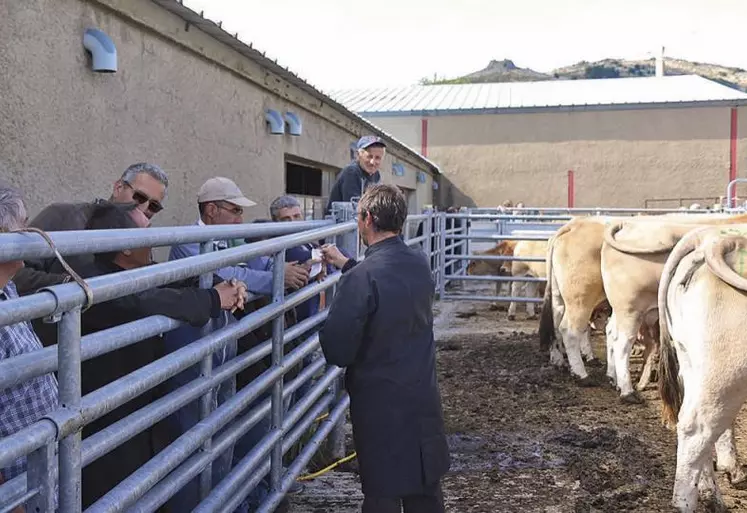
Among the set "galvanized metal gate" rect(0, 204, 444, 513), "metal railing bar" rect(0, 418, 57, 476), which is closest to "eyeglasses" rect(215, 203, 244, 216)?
"galvanized metal gate" rect(0, 204, 444, 513)

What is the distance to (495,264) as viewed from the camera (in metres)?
12.6

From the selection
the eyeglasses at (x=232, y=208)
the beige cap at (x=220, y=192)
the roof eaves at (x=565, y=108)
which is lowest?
the eyeglasses at (x=232, y=208)

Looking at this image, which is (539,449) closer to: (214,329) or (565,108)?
(214,329)

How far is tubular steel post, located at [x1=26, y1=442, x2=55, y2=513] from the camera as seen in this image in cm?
149

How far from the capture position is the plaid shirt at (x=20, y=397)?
70.8 inches

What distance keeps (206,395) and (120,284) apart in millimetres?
871

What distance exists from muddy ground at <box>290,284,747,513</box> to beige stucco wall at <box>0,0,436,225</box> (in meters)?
2.29

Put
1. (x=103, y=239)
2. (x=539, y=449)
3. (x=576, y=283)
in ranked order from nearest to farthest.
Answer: (x=103, y=239) → (x=539, y=449) → (x=576, y=283)

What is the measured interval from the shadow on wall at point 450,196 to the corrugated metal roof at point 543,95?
2586 millimetres

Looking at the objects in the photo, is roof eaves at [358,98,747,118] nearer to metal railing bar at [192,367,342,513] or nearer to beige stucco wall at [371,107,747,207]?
beige stucco wall at [371,107,747,207]

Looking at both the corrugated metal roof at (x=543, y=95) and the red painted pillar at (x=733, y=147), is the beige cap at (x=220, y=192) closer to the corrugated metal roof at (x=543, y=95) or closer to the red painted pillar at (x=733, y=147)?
the corrugated metal roof at (x=543, y=95)

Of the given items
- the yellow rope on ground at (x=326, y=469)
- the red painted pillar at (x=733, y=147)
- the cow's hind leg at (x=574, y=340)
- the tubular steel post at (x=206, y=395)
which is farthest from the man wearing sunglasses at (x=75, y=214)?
the red painted pillar at (x=733, y=147)

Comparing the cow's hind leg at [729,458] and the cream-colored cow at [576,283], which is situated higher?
the cream-colored cow at [576,283]

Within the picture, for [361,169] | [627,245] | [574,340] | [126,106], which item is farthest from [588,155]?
[126,106]
